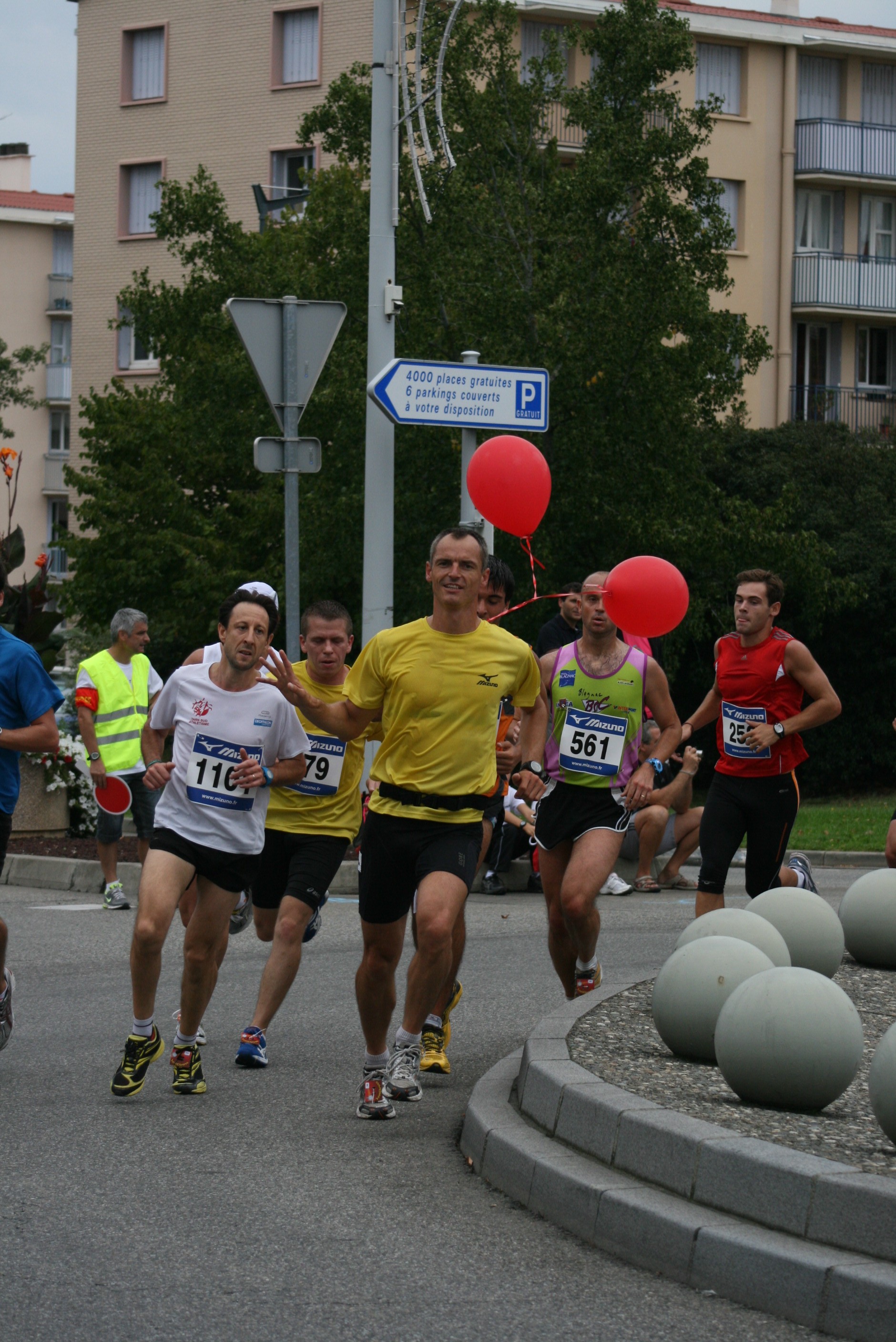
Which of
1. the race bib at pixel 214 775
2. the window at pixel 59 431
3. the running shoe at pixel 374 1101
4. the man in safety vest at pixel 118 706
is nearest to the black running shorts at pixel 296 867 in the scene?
the race bib at pixel 214 775

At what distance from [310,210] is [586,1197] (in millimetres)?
27395

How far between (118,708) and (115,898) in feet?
4.57

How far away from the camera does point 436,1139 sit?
6332 millimetres

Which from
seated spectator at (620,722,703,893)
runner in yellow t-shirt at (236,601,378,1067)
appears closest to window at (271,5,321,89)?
seated spectator at (620,722,703,893)

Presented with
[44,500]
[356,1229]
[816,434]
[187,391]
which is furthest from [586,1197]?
[44,500]

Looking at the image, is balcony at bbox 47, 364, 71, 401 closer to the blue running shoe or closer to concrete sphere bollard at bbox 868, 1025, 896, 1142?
the blue running shoe

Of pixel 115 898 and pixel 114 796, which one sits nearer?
pixel 114 796

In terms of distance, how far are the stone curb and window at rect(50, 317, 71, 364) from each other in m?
69.0

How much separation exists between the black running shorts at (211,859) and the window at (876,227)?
151 feet

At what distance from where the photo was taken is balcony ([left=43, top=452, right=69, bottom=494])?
2734 inches

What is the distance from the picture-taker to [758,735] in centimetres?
916

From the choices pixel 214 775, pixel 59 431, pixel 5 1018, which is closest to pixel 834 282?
pixel 59 431

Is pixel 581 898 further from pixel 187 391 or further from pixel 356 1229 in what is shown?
pixel 187 391

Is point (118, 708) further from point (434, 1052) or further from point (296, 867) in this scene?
point (434, 1052)
